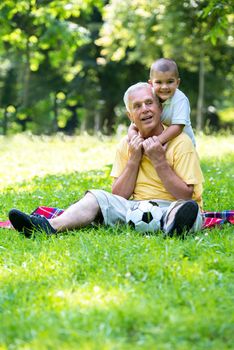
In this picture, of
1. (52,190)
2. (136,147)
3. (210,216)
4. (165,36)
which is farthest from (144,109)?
(165,36)

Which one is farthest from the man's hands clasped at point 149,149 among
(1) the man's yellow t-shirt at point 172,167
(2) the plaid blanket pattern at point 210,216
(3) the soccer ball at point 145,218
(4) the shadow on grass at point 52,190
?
(4) the shadow on grass at point 52,190

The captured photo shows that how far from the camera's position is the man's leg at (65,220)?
17.3ft

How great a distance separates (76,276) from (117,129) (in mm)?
11794

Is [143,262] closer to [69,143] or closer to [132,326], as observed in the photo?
[132,326]

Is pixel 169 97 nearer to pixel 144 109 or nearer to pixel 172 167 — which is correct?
pixel 144 109

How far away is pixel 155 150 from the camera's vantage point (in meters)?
5.46

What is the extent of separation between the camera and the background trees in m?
18.2

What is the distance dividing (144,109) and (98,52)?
24520mm

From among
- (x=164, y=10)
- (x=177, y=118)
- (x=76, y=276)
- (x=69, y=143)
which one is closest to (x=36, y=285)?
(x=76, y=276)

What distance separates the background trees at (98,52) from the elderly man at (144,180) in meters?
10.7

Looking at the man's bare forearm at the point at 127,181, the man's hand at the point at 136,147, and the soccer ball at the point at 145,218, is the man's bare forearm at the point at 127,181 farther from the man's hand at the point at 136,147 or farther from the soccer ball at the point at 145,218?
the soccer ball at the point at 145,218

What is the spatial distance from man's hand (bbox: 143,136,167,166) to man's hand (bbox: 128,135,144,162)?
66mm

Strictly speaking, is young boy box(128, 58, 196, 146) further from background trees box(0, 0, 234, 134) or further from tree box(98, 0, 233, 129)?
tree box(98, 0, 233, 129)

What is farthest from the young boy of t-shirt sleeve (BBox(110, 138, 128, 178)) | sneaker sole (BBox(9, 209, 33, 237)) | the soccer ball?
sneaker sole (BBox(9, 209, 33, 237))
